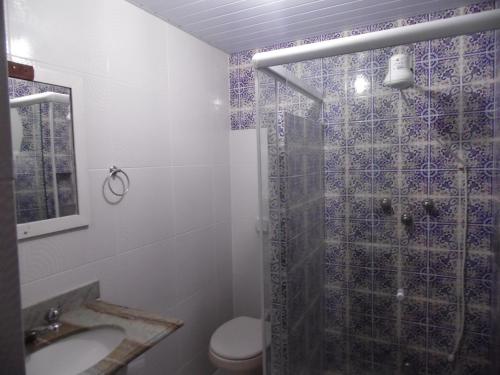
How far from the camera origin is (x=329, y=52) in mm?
1159

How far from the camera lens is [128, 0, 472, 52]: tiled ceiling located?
5.51ft

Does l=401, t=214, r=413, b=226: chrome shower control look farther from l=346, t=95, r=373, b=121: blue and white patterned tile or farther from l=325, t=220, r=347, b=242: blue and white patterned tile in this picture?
l=346, t=95, r=373, b=121: blue and white patterned tile

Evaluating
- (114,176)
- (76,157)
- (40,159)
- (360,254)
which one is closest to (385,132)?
(360,254)

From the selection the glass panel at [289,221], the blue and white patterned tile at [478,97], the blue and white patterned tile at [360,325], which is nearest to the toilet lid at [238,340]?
the glass panel at [289,221]

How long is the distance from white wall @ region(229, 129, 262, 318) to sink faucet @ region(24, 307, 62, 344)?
1395 mm

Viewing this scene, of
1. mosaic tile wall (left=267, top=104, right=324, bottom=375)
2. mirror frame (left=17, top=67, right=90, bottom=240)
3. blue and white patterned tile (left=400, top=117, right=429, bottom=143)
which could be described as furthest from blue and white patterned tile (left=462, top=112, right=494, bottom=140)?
mirror frame (left=17, top=67, right=90, bottom=240)

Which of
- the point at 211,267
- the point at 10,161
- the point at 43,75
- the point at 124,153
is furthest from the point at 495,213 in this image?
the point at 43,75

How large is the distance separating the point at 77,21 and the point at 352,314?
214cm

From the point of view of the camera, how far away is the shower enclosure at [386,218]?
1602mm

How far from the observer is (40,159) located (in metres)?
1.22

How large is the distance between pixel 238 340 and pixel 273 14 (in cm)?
193

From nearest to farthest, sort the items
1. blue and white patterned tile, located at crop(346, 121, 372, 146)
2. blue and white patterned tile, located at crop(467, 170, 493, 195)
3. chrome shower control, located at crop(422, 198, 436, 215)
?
blue and white patterned tile, located at crop(467, 170, 493, 195) → chrome shower control, located at crop(422, 198, 436, 215) → blue and white patterned tile, located at crop(346, 121, 372, 146)

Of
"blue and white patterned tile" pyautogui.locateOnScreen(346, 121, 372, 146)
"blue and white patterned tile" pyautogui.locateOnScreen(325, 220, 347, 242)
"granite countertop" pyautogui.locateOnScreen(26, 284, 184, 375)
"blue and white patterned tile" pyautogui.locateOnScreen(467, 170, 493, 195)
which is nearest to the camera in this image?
"granite countertop" pyautogui.locateOnScreen(26, 284, 184, 375)

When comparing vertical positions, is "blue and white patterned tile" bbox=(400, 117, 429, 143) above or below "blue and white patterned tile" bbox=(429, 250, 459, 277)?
above
